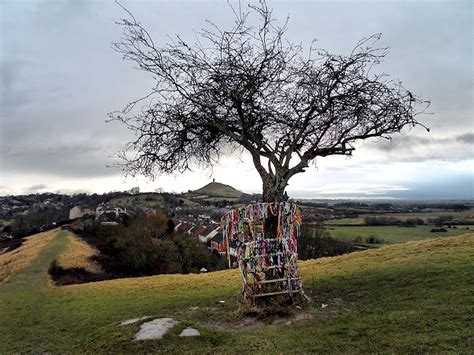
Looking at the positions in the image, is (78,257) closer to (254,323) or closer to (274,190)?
(274,190)

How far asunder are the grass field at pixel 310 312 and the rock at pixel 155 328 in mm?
179

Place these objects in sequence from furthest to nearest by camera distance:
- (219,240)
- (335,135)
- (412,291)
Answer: (219,240)
(335,135)
(412,291)

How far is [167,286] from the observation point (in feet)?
62.7

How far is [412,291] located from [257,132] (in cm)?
670

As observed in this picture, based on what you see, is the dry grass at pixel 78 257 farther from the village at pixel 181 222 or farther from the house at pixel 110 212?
the house at pixel 110 212

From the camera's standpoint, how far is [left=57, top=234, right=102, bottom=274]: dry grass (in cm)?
3494

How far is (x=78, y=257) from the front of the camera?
38.6 metres

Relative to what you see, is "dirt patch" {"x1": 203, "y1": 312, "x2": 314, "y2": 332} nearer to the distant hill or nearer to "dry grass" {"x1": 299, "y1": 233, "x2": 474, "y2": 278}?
"dry grass" {"x1": 299, "y1": 233, "x2": 474, "y2": 278}

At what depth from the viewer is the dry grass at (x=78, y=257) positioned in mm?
34938

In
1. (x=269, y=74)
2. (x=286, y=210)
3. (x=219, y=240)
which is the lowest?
(x=219, y=240)

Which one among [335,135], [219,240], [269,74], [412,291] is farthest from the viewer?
[219,240]

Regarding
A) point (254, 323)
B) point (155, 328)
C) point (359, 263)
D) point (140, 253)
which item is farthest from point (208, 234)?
point (155, 328)

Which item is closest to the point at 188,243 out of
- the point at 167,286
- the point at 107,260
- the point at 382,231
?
the point at 107,260

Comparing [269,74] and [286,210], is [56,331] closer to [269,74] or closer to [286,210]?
[286,210]
